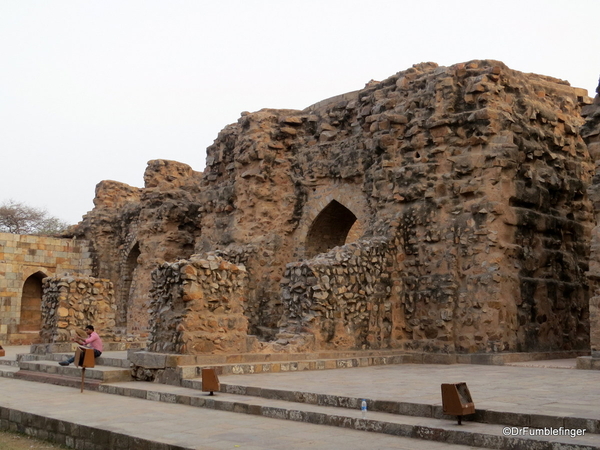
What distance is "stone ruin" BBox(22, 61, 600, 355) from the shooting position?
10006 mm

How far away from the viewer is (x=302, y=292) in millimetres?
10688

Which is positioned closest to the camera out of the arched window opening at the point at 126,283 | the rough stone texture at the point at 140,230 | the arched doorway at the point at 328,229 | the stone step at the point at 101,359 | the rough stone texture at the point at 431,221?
the stone step at the point at 101,359

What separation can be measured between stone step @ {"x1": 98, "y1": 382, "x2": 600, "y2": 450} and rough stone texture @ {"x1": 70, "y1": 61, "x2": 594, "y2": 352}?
3130mm

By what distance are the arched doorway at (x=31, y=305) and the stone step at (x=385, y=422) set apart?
15.4 meters

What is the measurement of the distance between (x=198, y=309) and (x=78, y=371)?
1.97m

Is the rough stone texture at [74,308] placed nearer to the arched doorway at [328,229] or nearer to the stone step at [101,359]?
the stone step at [101,359]

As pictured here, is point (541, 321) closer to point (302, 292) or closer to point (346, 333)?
point (346, 333)

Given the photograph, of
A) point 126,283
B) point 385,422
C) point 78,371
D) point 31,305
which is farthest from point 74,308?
point 31,305

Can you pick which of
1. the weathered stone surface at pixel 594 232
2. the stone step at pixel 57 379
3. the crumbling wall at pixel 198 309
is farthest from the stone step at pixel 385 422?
the weathered stone surface at pixel 594 232

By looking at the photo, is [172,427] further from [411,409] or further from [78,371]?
[78,371]

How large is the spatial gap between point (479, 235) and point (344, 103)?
15.4ft

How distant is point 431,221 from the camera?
37.7 feet

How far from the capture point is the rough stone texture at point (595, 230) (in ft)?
29.0

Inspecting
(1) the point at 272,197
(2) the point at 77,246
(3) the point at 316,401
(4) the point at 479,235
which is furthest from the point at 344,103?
(2) the point at 77,246
